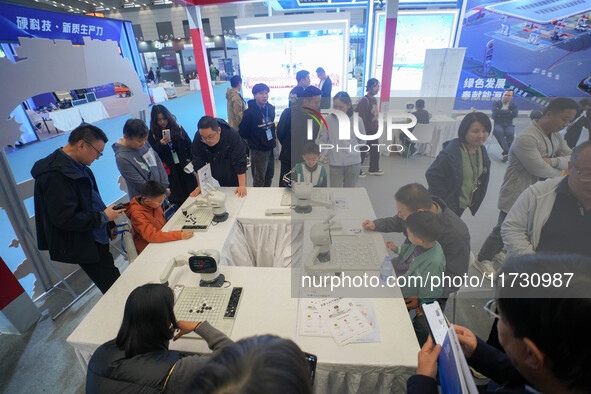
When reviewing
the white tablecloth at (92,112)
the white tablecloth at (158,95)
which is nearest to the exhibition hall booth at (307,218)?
the white tablecloth at (92,112)

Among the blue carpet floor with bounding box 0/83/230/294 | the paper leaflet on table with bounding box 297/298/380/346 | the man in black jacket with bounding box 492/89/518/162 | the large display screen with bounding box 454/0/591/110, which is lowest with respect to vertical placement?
the blue carpet floor with bounding box 0/83/230/294

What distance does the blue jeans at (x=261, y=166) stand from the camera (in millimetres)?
3463

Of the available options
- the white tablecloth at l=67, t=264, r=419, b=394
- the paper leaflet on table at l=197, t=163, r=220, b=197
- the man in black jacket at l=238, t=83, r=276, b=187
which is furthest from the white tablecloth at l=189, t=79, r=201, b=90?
the white tablecloth at l=67, t=264, r=419, b=394

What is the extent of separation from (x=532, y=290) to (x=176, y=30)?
67.7ft

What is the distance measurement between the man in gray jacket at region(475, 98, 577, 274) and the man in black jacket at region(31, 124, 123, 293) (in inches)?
98.9

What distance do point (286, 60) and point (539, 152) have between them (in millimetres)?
4589

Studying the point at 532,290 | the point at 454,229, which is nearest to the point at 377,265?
the point at 454,229

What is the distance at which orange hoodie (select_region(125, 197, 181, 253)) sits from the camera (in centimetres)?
192

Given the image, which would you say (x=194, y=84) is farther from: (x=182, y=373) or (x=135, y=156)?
(x=182, y=373)

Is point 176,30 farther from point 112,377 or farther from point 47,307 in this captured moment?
point 112,377

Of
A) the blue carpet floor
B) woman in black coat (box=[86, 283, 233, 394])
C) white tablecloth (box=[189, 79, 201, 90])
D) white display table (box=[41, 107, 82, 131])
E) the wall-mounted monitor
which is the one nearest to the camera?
woman in black coat (box=[86, 283, 233, 394])

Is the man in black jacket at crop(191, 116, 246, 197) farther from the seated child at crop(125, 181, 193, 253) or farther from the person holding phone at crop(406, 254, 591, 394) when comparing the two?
the person holding phone at crop(406, 254, 591, 394)

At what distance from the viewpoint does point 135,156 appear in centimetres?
230

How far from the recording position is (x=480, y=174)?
1.27 metres
